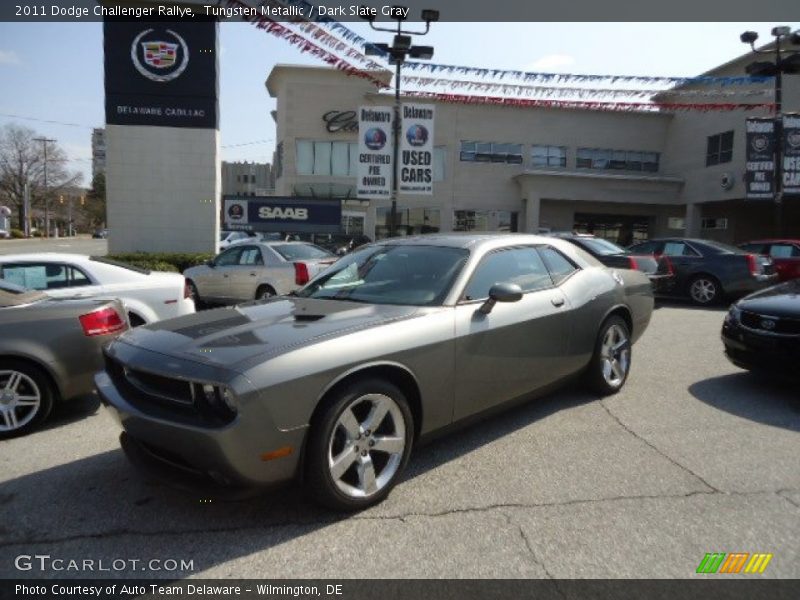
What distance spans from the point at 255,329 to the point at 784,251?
1338 cm

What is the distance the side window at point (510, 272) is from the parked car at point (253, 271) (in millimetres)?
5689

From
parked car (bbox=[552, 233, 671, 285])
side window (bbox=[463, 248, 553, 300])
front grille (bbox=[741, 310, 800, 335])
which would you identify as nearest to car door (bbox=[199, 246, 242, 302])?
parked car (bbox=[552, 233, 671, 285])

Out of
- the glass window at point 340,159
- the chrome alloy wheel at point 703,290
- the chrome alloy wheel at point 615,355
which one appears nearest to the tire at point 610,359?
the chrome alloy wheel at point 615,355

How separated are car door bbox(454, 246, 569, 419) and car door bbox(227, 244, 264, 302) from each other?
681cm

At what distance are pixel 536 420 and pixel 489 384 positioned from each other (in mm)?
967

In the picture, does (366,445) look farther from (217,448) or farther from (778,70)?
(778,70)

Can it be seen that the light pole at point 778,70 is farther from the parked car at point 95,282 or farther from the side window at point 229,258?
the parked car at point 95,282

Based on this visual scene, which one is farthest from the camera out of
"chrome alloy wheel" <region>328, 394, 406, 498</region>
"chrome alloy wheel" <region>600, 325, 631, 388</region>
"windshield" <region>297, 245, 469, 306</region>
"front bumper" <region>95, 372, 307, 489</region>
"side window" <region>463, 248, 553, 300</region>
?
"chrome alloy wheel" <region>600, 325, 631, 388</region>

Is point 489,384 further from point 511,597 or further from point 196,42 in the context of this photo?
point 196,42

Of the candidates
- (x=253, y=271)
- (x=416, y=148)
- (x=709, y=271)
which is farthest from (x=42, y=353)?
(x=416, y=148)

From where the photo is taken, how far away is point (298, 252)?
34.0ft

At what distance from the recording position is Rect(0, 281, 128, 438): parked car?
13.6 ft

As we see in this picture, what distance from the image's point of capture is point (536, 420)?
4434mm

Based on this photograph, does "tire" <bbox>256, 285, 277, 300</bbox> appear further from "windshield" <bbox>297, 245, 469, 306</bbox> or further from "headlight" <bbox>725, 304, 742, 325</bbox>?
"headlight" <bbox>725, 304, 742, 325</bbox>
